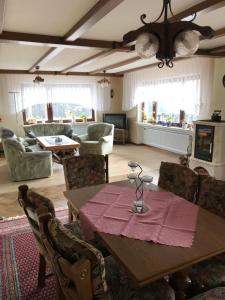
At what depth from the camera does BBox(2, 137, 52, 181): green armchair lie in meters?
4.51

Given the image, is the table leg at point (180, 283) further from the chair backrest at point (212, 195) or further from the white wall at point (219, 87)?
the white wall at point (219, 87)

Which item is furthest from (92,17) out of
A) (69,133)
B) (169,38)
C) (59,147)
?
(69,133)

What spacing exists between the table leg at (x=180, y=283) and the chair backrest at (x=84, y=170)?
4.50ft

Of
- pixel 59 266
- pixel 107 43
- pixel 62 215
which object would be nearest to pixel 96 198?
pixel 59 266

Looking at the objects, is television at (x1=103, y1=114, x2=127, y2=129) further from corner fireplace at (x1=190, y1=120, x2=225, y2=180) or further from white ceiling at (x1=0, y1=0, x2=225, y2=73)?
white ceiling at (x1=0, y1=0, x2=225, y2=73)

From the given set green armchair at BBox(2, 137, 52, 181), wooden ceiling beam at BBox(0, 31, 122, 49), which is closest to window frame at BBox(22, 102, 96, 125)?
green armchair at BBox(2, 137, 52, 181)

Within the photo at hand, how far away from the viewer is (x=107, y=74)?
26.7ft

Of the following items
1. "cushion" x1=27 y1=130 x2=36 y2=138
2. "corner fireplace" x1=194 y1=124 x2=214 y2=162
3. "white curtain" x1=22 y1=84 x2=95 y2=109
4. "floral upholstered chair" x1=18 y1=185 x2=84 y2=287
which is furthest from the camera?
"white curtain" x1=22 y1=84 x2=95 y2=109

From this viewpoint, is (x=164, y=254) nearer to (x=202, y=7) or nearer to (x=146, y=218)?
(x=146, y=218)

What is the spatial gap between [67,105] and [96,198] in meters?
6.33

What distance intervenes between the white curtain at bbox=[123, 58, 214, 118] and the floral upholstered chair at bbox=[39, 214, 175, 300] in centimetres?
462

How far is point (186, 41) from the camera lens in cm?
139

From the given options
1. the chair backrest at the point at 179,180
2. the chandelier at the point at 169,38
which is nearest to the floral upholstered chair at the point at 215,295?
the chair backrest at the point at 179,180

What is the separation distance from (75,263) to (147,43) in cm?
126
